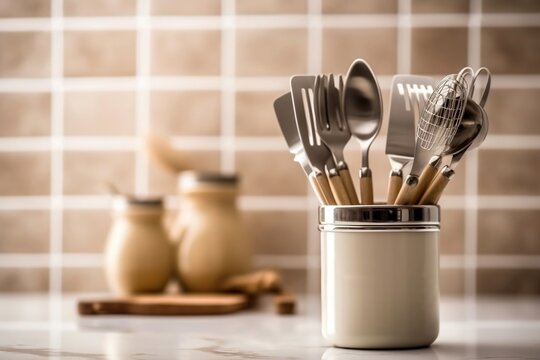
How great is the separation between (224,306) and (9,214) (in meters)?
0.51

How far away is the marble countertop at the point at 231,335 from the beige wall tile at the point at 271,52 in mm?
418

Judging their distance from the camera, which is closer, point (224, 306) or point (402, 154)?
point (402, 154)

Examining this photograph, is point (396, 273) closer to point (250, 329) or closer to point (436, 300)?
point (436, 300)

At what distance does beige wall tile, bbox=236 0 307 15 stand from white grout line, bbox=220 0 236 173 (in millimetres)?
17

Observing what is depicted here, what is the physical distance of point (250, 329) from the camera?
0.76 metres

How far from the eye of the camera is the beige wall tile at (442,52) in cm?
115

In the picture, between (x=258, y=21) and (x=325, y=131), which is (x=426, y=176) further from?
(x=258, y=21)

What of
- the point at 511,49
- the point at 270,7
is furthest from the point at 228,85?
the point at 511,49

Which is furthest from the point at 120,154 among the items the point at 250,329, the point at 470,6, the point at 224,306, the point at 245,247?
the point at 470,6

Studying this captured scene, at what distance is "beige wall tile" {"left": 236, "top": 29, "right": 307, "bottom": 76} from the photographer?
1.17 meters

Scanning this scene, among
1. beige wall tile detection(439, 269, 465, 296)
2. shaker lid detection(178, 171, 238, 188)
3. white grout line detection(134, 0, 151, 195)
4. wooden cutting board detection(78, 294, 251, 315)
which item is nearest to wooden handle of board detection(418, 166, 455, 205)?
wooden cutting board detection(78, 294, 251, 315)

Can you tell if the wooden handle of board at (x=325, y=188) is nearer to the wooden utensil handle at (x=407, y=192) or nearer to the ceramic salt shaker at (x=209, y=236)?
the wooden utensil handle at (x=407, y=192)

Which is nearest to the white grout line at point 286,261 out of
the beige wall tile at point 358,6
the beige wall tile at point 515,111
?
the beige wall tile at point 515,111

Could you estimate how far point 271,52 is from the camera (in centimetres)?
117
